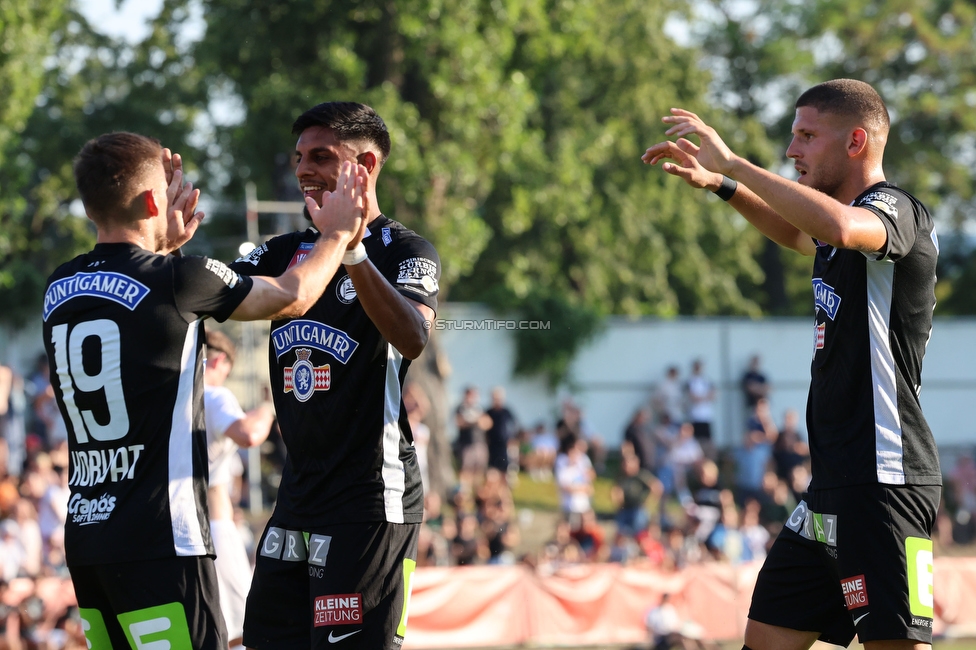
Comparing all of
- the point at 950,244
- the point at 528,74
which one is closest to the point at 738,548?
the point at 528,74

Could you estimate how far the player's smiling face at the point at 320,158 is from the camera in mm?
4754

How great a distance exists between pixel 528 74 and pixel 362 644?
18498mm

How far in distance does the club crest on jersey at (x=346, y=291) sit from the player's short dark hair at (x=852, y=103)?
6.82ft

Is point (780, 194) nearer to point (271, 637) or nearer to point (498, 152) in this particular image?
point (271, 637)

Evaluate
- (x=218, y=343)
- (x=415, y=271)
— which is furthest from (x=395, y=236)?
(x=218, y=343)

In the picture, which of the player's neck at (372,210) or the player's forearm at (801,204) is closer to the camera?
the player's forearm at (801,204)

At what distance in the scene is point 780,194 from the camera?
13.8 ft

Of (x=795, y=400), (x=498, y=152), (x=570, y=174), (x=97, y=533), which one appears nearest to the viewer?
(x=97, y=533)

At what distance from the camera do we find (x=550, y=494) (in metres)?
21.8

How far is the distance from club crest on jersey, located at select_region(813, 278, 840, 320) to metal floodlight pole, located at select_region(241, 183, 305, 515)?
1226cm

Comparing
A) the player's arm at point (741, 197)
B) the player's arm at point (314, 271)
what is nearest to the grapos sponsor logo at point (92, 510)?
the player's arm at point (314, 271)

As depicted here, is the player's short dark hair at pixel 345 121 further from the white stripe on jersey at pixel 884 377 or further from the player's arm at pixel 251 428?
the player's arm at pixel 251 428

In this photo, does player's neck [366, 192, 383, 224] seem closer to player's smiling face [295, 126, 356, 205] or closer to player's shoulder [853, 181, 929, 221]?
player's smiling face [295, 126, 356, 205]

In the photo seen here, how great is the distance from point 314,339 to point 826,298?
86.8 inches
